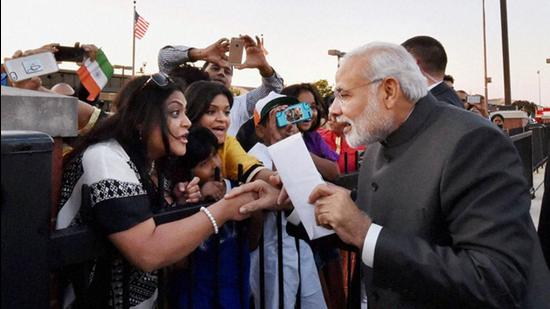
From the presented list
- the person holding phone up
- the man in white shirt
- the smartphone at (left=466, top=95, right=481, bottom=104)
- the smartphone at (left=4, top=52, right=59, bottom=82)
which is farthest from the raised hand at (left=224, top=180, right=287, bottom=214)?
the smartphone at (left=466, top=95, right=481, bottom=104)

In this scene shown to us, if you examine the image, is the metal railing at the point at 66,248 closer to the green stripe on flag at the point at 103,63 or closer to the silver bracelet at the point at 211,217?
the silver bracelet at the point at 211,217

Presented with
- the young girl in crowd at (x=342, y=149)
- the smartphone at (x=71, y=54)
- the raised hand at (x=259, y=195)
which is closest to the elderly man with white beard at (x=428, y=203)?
the raised hand at (x=259, y=195)

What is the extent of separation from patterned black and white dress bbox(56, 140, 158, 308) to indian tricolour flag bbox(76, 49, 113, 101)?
1532 mm

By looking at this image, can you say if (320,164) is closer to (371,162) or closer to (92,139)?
(371,162)

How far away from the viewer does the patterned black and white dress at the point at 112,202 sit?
1683mm

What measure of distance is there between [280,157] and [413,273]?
24.3 inches

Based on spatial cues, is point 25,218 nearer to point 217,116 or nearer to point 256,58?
point 217,116

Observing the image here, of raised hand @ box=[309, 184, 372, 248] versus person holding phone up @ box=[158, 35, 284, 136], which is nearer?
raised hand @ box=[309, 184, 372, 248]

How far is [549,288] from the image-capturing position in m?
1.69

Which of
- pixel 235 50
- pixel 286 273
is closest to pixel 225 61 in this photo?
pixel 235 50

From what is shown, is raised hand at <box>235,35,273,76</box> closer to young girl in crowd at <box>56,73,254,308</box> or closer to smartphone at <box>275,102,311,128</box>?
smartphone at <box>275,102,311,128</box>

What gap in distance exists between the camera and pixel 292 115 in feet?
11.9

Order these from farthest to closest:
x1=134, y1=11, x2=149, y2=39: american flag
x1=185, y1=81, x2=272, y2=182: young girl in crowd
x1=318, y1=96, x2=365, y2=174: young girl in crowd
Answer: x1=134, y1=11, x2=149, y2=39: american flag, x1=318, y1=96, x2=365, y2=174: young girl in crowd, x1=185, y1=81, x2=272, y2=182: young girl in crowd

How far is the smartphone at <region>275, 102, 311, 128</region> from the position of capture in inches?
141
